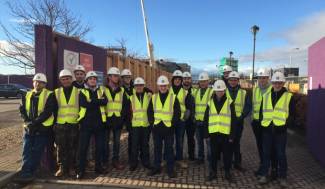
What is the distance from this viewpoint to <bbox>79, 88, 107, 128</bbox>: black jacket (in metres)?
6.94

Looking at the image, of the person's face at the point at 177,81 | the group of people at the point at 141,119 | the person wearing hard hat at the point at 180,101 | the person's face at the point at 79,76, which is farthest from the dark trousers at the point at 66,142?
the person's face at the point at 177,81

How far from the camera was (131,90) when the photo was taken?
7992 mm

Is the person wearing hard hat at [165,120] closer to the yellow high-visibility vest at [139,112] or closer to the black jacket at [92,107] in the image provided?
the yellow high-visibility vest at [139,112]

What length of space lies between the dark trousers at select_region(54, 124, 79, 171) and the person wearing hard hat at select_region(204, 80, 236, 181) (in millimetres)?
2615

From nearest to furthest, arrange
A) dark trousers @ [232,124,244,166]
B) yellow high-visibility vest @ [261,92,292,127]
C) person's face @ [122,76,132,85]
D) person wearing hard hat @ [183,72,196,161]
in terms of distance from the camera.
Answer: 1. yellow high-visibility vest @ [261,92,292,127]
2. dark trousers @ [232,124,244,166]
3. person wearing hard hat @ [183,72,196,161]
4. person's face @ [122,76,132,85]

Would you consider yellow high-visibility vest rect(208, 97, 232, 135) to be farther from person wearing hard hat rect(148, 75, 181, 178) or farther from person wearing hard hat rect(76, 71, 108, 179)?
person wearing hard hat rect(76, 71, 108, 179)

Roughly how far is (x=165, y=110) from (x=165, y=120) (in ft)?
0.65

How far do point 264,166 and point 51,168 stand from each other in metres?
4.32

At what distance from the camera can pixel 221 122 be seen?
6.87 m

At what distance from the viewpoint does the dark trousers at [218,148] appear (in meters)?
6.95

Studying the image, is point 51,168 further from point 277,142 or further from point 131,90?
point 277,142

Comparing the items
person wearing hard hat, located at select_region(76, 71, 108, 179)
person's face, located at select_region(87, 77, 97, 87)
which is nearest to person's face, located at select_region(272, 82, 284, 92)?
person wearing hard hat, located at select_region(76, 71, 108, 179)

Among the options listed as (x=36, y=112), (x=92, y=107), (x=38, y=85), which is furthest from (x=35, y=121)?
(x=92, y=107)

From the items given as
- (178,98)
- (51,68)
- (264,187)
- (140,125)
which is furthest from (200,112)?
(51,68)
